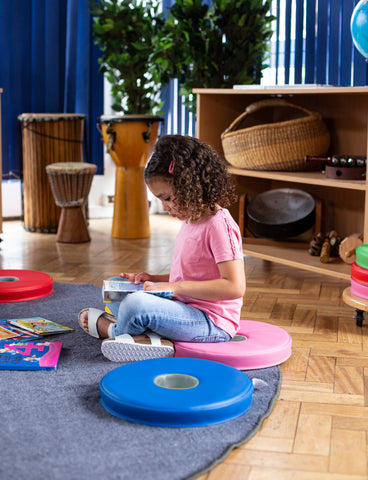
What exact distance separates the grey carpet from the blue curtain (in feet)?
8.77

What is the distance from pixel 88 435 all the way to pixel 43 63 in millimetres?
3344

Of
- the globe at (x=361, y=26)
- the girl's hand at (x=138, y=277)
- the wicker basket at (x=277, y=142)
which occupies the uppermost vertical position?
the globe at (x=361, y=26)

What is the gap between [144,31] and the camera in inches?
148

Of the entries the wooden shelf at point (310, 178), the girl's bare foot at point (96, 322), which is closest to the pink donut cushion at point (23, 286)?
the girl's bare foot at point (96, 322)

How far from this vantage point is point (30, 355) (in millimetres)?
1785

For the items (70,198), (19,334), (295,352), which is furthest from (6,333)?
(70,198)

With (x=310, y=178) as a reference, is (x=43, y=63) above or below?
above

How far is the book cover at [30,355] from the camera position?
5.62 ft

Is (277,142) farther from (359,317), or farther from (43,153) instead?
(43,153)

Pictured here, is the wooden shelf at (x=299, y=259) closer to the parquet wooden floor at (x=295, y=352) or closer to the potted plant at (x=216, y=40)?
the parquet wooden floor at (x=295, y=352)

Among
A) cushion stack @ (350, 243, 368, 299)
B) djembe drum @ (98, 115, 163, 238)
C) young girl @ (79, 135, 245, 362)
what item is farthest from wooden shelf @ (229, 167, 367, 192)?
djembe drum @ (98, 115, 163, 238)

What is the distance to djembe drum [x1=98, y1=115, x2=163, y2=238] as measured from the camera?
379 cm

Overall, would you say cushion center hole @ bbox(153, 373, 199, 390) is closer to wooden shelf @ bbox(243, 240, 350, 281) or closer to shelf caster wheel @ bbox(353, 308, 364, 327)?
shelf caster wheel @ bbox(353, 308, 364, 327)

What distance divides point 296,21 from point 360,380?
8.22 ft
